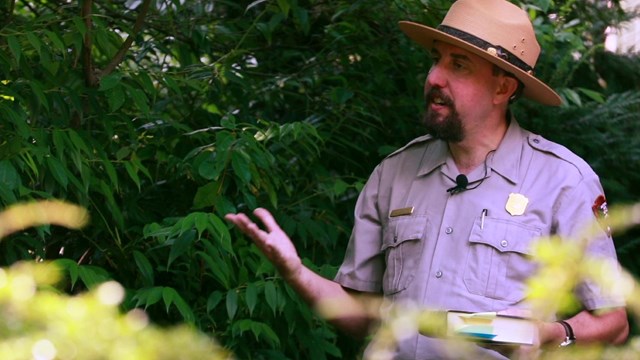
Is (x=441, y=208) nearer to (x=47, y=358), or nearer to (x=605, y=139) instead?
(x=605, y=139)

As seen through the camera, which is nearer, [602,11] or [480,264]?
[480,264]

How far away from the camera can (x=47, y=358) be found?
108 centimetres

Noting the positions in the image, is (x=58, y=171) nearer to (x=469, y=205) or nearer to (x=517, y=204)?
(x=469, y=205)

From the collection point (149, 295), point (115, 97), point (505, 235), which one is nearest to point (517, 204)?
point (505, 235)

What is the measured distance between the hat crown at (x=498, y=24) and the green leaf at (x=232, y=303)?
40.2 inches

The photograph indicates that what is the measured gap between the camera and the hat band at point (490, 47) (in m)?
3.12

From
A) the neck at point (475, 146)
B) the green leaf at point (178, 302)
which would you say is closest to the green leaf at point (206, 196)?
the green leaf at point (178, 302)

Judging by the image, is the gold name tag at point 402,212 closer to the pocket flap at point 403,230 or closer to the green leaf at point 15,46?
the pocket flap at point 403,230

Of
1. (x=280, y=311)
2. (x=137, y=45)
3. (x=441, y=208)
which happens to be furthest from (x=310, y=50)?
(x=441, y=208)

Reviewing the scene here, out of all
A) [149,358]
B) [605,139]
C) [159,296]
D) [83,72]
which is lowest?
[605,139]

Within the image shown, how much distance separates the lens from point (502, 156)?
9.98ft

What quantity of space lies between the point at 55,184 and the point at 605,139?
2199 millimetres

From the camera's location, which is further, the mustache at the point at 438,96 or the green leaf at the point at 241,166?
the green leaf at the point at 241,166

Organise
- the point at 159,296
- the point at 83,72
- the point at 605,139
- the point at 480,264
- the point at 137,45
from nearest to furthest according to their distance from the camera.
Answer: the point at 480,264
the point at 159,296
the point at 83,72
the point at 137,45
the point at 605,139
